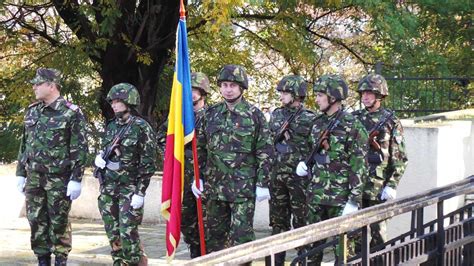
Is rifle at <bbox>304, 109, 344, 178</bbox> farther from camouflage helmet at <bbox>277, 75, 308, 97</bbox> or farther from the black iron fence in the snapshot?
the black iron fence

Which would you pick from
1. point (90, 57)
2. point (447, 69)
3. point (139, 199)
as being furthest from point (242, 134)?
point (447, 69)

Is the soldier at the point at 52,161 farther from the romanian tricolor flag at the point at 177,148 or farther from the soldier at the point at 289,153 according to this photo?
the soldier at the point at 289,153

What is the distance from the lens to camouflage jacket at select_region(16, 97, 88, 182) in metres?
7.89

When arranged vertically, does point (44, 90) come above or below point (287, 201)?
above

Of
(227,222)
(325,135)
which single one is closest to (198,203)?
(227,222)

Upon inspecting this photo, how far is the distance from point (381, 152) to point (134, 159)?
7.09 ft

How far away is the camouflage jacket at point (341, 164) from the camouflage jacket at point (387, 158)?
729 millimetres

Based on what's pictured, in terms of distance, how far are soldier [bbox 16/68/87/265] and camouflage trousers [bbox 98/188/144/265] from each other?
40 centimetres

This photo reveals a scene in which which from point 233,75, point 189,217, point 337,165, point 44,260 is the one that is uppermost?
point 233,75

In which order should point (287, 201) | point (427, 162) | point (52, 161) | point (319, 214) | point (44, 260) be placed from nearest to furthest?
point (319, 214) < point (52, 161) < point (44, 260) < point (287, 201) < point (427, 162)

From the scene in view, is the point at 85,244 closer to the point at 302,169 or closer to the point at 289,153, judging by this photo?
the point at 289,153

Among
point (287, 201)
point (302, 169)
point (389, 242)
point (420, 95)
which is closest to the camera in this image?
point (389, 242)

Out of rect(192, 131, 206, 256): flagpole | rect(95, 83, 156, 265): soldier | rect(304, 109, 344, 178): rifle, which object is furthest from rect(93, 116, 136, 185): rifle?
rect(304, 109, 344, 178): rifle

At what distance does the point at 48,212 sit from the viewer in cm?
799
